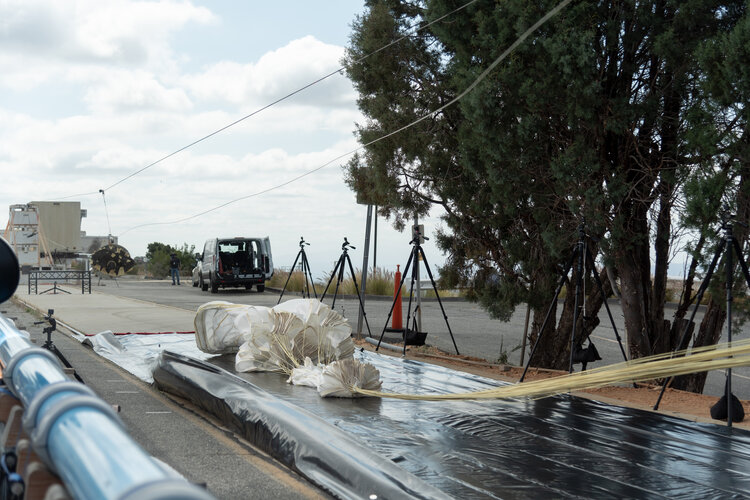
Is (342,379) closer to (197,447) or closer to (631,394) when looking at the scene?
(197,447)

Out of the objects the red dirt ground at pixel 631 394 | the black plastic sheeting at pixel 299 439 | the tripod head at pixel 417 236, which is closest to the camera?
the black plastic sheeting at pixel 299 439

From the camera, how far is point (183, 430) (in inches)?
250

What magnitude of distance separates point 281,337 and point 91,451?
6670 mm

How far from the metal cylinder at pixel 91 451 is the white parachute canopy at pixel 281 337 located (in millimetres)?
5438

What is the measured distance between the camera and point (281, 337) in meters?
7.96

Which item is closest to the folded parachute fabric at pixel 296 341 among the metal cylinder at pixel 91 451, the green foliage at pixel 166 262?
the metal cylinder at pixel 91 451

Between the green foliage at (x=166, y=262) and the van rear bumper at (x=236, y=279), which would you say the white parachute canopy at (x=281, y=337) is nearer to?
the van rear bumper at (x=236, y=279)

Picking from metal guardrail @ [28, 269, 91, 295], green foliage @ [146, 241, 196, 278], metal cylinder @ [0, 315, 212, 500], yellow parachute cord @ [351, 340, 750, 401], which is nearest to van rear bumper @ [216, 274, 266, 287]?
metal guardrail @ [28, 269, 91, 295]

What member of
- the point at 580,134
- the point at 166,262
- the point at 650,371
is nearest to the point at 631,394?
the point at 580,134

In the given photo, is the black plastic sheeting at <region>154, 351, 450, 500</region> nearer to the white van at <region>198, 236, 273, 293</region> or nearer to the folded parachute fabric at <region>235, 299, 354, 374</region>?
the folded parachute fabric at <region>235, 299, 354, 374</region>

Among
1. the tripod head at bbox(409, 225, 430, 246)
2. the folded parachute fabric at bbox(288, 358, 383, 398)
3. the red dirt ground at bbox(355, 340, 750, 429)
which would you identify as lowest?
the red dirt ground at bbox(355, 340, 750, 429)

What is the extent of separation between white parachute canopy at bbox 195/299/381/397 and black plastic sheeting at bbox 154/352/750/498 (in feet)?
1.40

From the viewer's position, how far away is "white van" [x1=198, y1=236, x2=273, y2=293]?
27.5 m

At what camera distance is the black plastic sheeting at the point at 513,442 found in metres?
4.27
